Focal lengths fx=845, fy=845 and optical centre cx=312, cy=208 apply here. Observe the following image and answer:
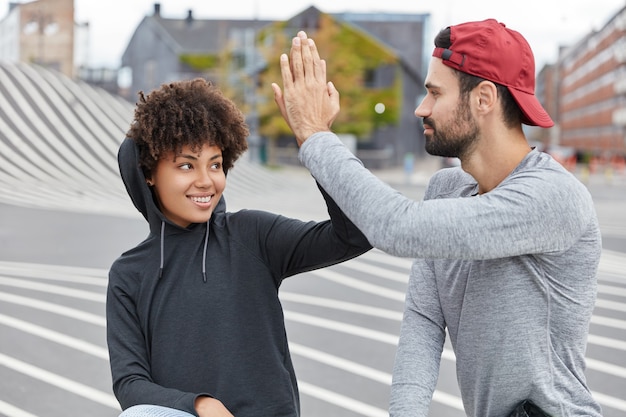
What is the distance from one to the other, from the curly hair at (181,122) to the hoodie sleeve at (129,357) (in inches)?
13.8

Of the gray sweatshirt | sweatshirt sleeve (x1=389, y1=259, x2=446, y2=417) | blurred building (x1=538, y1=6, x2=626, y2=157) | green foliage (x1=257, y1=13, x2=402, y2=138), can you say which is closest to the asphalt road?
sweatshirt sleeve (x1=389, y1=259, x2=446, y2=417)

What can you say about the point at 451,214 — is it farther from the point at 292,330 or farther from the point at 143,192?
the point at 292,330

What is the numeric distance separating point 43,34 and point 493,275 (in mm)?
28499

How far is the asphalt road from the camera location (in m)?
5.11

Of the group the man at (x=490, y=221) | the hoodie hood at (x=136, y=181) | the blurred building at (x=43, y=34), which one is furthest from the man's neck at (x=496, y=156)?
the blurred building at (x=43, y=34)

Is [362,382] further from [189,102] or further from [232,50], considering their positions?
[232,50]

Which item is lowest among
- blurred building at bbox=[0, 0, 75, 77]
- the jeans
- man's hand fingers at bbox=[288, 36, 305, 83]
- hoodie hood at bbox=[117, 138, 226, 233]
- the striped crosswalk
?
the striped crosswalk

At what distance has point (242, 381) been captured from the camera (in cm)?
221

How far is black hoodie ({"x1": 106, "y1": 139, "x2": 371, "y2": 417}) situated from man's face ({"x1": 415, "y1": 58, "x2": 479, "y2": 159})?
320 mm

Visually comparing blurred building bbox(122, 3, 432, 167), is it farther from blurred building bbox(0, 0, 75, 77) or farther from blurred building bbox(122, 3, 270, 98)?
blurred building bbox(0, 0, 75, 77)

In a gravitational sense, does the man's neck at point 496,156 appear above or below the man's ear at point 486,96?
below

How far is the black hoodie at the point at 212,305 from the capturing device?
2.20m

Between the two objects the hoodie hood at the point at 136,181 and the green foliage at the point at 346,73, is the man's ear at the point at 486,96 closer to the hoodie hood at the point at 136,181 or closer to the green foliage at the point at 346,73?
the hoodie hood at the point at 136,181

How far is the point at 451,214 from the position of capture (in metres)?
1.83
